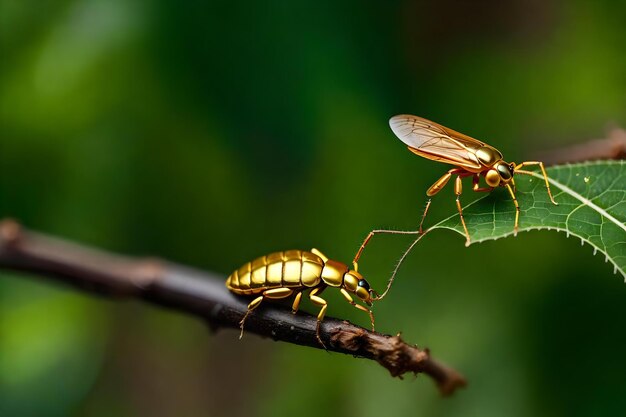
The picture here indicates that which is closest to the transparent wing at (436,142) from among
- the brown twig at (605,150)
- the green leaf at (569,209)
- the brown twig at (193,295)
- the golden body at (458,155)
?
the golden body at (458,155)

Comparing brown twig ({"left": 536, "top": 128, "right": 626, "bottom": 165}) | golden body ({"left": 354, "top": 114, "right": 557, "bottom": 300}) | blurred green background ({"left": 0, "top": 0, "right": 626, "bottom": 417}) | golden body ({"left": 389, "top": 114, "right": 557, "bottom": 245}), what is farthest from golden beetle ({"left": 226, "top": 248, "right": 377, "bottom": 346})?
blurred green background ({"left": 0, "top": 0, "right": 626, "bottom": 417})

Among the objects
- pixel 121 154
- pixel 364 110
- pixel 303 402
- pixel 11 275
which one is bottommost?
pixel 303 402

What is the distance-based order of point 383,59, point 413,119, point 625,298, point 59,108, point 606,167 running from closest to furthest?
point 606,167, point 413,119, point 625,298, point 59,108, point 383,59

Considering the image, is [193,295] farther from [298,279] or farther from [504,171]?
[504,171]

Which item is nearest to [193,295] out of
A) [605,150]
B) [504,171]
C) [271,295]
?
[271,295]

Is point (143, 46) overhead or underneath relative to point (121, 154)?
overhead

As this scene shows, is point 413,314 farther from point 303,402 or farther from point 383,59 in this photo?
point 383,59

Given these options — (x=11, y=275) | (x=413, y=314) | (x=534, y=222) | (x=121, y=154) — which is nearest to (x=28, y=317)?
(x=11, y=275)
